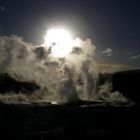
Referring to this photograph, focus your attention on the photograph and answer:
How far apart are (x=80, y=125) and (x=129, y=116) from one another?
2227cm

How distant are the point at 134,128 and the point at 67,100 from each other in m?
103

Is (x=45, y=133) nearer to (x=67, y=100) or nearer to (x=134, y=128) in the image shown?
(x=134, y=128)

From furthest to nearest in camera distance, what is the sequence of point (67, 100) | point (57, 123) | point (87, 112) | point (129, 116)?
point (67, 100), point (87, 112), point (129, 116), point (57, 123)

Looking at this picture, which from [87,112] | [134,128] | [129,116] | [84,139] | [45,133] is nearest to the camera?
[84,139]

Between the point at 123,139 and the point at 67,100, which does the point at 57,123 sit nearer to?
the point at 123,139

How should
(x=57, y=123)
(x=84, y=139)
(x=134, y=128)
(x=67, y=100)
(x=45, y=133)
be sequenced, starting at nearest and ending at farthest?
(x=84, y=139) → (x=45, y=133) → (x=134, y=128) → (x=57, y=123) → (x=67, y=100)

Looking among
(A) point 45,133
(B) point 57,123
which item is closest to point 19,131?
(A) point 45,133

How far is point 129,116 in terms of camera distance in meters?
107

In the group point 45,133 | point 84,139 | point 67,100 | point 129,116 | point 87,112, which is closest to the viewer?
point 84,139

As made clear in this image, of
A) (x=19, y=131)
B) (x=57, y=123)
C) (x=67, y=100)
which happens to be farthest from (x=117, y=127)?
(x=67, y=100)

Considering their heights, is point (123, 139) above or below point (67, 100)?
below

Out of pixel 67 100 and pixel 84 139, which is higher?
pixel 67 100

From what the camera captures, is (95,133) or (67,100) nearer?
(95,133)

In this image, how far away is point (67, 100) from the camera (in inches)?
7475
